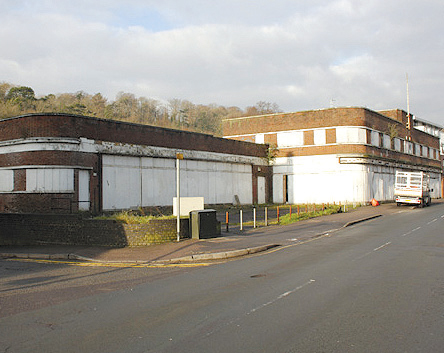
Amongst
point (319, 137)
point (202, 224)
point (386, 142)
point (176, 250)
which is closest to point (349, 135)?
point (319, 137)

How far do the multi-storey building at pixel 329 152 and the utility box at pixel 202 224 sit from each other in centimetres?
2793

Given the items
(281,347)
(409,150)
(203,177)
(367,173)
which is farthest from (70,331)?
(409,150)

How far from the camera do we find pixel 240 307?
7441mm

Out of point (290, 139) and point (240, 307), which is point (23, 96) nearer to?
point (290, 139)

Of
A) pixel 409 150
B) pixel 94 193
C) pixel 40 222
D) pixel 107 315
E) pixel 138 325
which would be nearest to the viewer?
pixel 138 325

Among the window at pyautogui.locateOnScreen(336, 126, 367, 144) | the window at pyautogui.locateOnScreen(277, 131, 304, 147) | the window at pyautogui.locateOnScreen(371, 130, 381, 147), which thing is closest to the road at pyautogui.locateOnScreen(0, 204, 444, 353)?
the window at pyautogui.locateOnScreen(336, 126, 367, 144)

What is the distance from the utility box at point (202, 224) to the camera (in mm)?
17188

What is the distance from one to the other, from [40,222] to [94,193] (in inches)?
292

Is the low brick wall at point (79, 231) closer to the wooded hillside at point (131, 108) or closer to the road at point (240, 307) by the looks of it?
the road at point (240, 307)

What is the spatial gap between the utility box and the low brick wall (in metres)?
0.40

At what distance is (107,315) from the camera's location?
7.22 metres

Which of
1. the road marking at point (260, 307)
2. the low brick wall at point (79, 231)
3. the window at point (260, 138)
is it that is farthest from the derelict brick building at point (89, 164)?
the road marking at point (260, 307)

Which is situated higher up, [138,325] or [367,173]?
[367,173]

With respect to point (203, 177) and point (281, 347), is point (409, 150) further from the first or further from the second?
point (281, 347)
